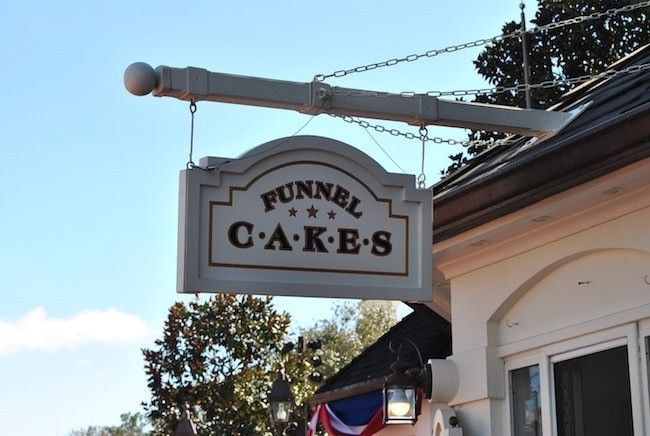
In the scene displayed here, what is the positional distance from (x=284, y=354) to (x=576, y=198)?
15304mm

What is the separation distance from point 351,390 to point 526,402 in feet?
9.98

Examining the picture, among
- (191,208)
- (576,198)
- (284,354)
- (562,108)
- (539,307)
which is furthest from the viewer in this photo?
(284,354)

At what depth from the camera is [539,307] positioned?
25.0 feet

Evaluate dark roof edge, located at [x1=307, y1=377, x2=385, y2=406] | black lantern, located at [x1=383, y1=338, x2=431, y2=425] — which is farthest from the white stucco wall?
dark roof edge, located at [x1=307, y1=377, x2=385, y2=406]

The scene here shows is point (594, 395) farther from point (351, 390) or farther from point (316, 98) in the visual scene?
point (351, 390)

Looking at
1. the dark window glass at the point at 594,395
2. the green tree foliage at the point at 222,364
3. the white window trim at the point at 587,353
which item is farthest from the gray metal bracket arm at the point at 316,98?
the green tree foliage at the point at 222,364

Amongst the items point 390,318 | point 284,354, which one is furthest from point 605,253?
point 390,318

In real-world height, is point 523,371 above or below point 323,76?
below

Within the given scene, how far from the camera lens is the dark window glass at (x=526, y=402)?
7660mm

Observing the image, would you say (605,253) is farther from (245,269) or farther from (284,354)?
(284,354)

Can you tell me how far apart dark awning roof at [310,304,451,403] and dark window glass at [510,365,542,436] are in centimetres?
169

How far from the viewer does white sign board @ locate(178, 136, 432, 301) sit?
5.88m

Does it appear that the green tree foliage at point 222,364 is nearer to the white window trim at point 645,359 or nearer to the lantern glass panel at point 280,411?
the lantern glass panel at point 280,411

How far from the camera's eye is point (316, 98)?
20.8 ft
